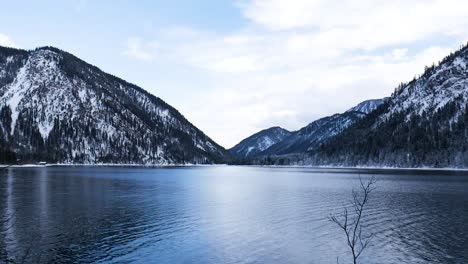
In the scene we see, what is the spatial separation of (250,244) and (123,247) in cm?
1097

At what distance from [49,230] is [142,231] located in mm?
9050

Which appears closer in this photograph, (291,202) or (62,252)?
(62,252)

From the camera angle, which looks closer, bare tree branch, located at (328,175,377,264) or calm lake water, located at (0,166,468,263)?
bare tree branch, located at (328,175,377,264)

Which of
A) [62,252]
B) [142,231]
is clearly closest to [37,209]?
[142,231]

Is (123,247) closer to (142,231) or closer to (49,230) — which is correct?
(142,231)

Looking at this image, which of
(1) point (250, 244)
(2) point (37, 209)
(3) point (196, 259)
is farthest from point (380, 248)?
(2) point (37, 209)

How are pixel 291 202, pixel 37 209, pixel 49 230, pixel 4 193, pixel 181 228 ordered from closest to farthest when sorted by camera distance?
1. pixel 49 230
2. pixel 181 228
3. pixel 37 209
4. pixel 291 202
5. pixel 4 193

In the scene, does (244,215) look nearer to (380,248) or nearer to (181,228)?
(181,228)

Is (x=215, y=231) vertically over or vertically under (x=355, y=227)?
under

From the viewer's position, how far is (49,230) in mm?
39969

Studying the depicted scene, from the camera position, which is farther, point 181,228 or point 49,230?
point 181,228

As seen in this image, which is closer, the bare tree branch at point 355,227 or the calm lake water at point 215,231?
the bare tree branch at point 355,227

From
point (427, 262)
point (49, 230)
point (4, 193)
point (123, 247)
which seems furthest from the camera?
point (4, 193)

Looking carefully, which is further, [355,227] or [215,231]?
[215,231]
